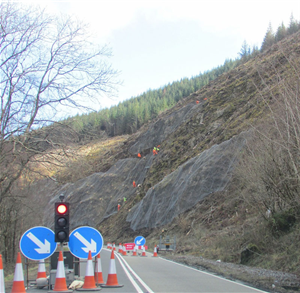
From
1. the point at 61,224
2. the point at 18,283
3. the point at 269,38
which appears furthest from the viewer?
the point at 269,38

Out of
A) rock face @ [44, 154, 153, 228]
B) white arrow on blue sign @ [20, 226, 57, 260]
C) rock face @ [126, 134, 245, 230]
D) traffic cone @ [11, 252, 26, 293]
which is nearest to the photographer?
traffic cone @ [11, 252, 26, 293]

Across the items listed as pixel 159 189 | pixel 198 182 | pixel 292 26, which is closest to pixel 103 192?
pixel 159 189

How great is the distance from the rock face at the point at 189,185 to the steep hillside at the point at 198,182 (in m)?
0.09

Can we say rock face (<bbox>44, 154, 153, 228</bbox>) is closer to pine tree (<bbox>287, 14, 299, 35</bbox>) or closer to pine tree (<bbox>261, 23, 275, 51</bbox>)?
pine tree (<bbox>261, 23, 275, 51</bbox>)

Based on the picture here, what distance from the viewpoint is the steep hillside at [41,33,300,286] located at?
17.1m

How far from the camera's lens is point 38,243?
8344 mm

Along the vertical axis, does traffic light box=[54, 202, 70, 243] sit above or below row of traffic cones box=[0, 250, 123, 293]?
above

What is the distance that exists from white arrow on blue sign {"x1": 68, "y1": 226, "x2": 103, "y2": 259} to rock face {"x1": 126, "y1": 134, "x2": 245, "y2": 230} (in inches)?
755

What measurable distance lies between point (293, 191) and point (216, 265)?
168 inches

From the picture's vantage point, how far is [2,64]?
11422 millimetres

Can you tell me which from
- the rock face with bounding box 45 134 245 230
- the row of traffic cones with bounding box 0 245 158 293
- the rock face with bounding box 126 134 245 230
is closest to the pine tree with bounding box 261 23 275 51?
the rock face with bounding box 45 134 245 230

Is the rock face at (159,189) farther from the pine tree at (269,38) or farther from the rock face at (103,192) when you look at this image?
the pine tree at (269,38)

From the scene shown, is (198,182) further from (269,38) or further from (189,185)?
(269,38)

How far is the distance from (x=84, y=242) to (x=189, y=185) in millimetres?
24067
